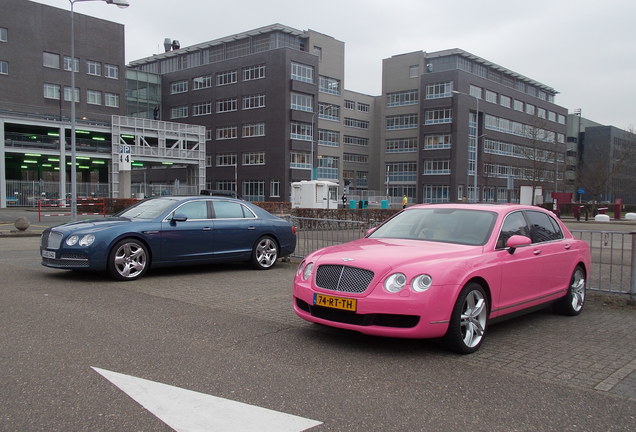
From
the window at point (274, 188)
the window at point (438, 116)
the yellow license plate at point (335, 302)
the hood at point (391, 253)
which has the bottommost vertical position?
the yellow license plate at point (335, 302)

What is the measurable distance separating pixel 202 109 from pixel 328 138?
1849 cm

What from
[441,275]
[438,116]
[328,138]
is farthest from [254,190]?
[441,275]

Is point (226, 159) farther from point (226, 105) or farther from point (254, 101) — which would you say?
point (254, 101)

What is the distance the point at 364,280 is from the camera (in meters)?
5.04

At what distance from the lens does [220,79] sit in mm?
70938

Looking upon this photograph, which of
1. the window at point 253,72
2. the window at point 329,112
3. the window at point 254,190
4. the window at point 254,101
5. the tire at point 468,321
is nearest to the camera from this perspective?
the tire at point 468,321

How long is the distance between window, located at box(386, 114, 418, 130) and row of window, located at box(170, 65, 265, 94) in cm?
2584

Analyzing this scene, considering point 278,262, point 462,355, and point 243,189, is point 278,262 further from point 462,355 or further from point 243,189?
point 243,189

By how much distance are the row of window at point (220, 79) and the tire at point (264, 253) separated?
58.6 metres

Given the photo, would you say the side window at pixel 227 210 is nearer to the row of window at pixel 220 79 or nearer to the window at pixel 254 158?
the window at pixel 254 158

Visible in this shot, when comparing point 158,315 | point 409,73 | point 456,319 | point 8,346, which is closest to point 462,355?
point 456,319

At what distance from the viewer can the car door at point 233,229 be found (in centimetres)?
997

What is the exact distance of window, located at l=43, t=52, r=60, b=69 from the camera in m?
54.0

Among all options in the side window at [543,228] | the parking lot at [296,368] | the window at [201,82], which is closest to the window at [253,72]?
the window at [201,82]
